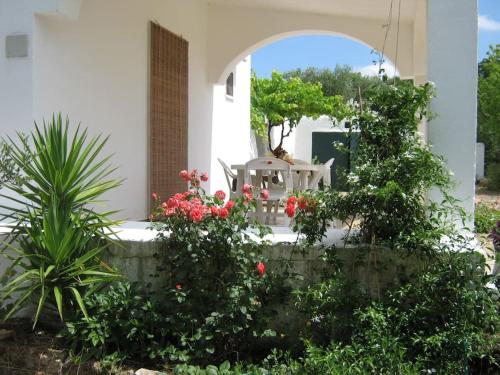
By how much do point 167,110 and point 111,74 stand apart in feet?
4.79

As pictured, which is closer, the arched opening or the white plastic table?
the white plastic table

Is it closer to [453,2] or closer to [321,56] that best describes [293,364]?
[453,2]

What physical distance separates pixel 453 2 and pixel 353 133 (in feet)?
3.60

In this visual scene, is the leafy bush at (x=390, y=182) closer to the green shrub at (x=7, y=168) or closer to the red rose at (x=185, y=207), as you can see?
Result: the red rose at (x=185, y=207)

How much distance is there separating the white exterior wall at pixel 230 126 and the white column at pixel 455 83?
6120 mm

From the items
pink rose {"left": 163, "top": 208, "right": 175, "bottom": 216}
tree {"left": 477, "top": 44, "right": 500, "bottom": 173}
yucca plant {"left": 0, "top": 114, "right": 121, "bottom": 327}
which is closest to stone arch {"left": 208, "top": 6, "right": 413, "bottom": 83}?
yucca plant {"left": 0, "top": 114, "right": 121, "bottom": 327}

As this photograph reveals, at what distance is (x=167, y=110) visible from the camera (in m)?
7.84

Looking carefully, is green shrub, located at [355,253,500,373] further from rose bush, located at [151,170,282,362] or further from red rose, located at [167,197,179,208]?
red rose, located at [167,197,179,208]

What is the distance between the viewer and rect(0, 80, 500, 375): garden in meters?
3.27

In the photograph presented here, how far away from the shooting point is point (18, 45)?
15.3 feet

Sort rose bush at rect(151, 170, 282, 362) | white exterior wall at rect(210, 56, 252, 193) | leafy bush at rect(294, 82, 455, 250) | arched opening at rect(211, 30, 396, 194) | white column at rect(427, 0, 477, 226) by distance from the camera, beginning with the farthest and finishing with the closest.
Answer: white exterior wall at rect(210, 56, 252, 193)
arched opening at rect(211, 30, 396, 194)
white column at rect(427, 0, 477, 226)
rose bush at rect(151, 170, 282, 362)
leafy bush at rect(294, 82, 455, 250)

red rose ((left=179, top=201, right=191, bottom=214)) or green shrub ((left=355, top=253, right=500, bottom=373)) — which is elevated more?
red rose ((left=179, top=201, right=191, bottom=214))

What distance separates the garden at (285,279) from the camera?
327 centimetres

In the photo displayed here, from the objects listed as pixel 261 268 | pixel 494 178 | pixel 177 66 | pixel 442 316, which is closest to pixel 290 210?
pixel 261 268
